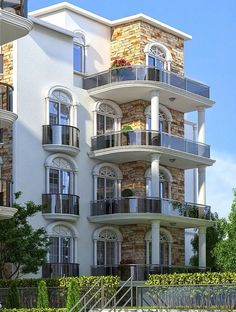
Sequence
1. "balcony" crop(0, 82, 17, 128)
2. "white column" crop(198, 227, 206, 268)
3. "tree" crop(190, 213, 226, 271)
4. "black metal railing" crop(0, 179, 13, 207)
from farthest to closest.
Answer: "tree" crop(190, 213, 226, 271) < "white column" crop(198, 227, 206, 268) < "balcony" crop(0, 82, 17, 128) < "black metal railing" crop(0, 179, 13, 207)

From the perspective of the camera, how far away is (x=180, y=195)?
4766 centimetres

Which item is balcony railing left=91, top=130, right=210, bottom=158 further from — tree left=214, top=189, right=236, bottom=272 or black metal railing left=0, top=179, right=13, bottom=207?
black metal railing left=0, top=179, right=13, bottom=207

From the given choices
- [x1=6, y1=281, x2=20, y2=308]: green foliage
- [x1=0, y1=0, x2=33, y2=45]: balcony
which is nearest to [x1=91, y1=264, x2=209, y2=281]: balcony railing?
[x1=6, y1=281, x2=20, y2=308]: green foliage

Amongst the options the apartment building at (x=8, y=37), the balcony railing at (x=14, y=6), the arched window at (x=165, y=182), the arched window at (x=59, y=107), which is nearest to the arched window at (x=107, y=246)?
the arched window at (x=165, y=182)

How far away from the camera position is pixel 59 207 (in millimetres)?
41156

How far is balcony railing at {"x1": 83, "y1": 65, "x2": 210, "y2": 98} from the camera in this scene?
43688 millimetres

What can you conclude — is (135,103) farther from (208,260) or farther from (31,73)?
(208,260)

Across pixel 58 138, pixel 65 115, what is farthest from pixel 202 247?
pixel 65 115

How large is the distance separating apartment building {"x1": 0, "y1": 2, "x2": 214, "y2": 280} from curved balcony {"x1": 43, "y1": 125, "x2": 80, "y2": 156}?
5cm

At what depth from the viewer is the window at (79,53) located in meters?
45.0

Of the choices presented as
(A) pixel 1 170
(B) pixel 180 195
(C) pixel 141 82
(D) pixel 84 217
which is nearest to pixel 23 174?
A: (A) pixel 1 170

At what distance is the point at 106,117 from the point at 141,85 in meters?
3.07

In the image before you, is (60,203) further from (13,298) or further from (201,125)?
(13,298)

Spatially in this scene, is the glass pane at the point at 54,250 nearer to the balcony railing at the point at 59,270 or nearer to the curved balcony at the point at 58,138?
the balcony railing at the point at 59,270
